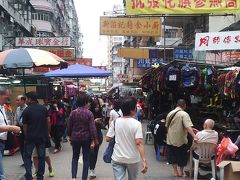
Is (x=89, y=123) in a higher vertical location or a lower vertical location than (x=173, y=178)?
higher

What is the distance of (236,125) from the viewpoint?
33.1ft

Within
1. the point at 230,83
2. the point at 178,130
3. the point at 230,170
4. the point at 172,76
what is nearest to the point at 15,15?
the point at 172,76

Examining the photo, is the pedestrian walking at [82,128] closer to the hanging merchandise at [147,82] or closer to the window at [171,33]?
the hanging merchandise at [147,82]

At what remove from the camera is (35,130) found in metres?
8.35

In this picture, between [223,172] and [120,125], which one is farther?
[223,172]

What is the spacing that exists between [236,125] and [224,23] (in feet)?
43.9

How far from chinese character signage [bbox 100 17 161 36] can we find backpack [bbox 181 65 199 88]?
7107mm

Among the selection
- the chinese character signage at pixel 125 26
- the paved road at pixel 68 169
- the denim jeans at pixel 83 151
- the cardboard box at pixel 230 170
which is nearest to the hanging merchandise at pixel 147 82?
the chinese character signage at pixel 125 26

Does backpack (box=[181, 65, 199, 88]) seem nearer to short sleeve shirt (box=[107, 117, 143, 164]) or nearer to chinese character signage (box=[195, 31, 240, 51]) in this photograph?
chinese character signage (box=[195, 31, 240, 51])

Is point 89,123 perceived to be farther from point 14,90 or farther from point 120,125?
point 14,90

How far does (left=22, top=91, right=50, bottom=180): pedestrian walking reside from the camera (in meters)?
8.35

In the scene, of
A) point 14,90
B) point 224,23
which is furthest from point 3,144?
point 224,23

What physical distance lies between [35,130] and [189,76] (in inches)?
190

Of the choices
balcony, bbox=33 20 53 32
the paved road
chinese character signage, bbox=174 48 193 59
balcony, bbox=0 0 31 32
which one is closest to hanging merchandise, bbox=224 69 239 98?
the paved road
